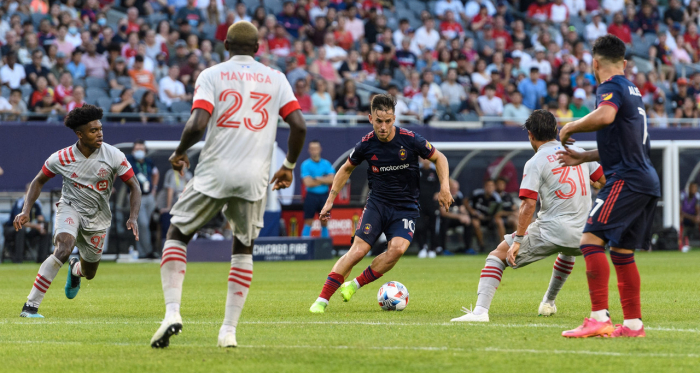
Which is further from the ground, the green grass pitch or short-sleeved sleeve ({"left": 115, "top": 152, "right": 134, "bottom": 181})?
short-sleeved sleeve ({"left": 115, "top": 152, "right": 134, "bottom": 181})

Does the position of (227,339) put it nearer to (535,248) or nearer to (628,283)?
(628,283)

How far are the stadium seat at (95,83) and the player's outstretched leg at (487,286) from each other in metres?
14.5

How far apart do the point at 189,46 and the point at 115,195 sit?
5.30 m

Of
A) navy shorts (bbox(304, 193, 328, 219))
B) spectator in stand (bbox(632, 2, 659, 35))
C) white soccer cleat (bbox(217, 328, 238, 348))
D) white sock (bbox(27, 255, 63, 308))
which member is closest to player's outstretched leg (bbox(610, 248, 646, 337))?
white soccer cleat (bbox(217, 328, 238, 348))

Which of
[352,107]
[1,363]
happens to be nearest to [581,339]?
[1,363]

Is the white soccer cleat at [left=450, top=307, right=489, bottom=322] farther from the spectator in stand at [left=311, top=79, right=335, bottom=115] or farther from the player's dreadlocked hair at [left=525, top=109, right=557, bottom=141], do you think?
the spectator in stand at [left=311, top=79, right=335, bottom=115]

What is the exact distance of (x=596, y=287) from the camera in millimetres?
6816

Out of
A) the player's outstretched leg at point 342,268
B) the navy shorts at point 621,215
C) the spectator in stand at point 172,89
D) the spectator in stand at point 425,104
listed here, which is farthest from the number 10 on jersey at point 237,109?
the spectator in stand at point 425,104

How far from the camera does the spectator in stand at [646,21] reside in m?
31.7

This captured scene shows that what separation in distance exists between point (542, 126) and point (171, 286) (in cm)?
390

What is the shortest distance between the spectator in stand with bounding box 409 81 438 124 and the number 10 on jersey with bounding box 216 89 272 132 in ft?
53.4

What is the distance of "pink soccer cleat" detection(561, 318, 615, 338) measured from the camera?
673 cm

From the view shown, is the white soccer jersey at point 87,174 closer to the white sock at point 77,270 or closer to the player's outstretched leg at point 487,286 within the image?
the white sock at point 77,270

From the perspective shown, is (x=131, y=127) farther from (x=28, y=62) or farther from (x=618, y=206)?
(x=618, y=206)
